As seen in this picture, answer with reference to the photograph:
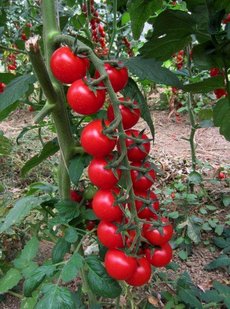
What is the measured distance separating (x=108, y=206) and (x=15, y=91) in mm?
266

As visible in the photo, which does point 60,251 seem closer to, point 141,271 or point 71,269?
point 71,269

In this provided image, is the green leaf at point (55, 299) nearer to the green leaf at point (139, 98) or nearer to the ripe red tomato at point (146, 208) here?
the ripe red tomato at point (146, 208)

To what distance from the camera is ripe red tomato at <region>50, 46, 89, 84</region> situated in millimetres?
483

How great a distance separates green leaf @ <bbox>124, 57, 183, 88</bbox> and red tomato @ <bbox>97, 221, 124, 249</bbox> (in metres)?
0.25

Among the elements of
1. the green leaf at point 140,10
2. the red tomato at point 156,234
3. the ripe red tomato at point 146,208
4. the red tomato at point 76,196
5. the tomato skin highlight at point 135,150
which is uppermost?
the green leaf at point 140,10

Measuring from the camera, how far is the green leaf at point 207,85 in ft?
2.56

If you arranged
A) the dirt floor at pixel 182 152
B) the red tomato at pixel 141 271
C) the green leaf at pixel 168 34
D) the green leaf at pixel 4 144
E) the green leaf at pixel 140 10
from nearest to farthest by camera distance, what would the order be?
the red tomato at pixel 141 271
the green leaf at pixel 168 34
the green leaf at pixel 140 10
the green leaf at pixel 4 144
the dirt floor at pixel 182 152

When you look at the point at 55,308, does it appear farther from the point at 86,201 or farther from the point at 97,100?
the point at 97,100

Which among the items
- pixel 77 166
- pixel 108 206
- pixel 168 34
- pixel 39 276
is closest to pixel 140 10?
pixel 168 34

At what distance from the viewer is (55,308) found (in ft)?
1.96

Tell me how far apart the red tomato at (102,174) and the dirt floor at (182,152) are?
964 mm

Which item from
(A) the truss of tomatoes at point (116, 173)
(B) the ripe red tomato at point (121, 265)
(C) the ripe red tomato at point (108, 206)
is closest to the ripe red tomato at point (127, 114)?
(A) the truss of tomatoes at point (116, 173)

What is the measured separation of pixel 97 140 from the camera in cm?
49

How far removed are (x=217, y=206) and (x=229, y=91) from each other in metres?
1.17
